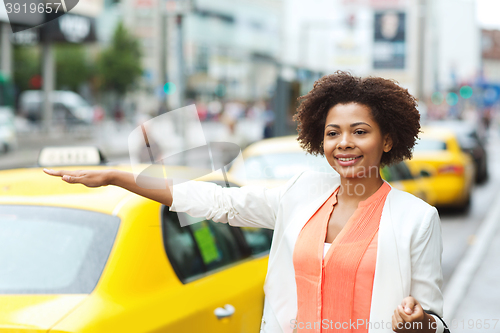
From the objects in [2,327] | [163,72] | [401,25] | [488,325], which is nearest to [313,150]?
[2,327]

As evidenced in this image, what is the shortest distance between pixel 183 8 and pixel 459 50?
7145 centimetres

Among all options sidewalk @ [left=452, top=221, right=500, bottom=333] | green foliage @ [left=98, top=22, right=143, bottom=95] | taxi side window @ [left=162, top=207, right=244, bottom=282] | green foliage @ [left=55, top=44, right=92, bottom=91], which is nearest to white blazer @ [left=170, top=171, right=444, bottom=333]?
taxi side window @ [left=162, top=207, right=244, bottom=282]

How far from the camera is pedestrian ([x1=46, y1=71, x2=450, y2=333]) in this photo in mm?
2070

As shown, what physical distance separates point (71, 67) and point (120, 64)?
412 centimetres

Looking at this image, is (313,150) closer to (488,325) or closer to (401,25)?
(488,325)

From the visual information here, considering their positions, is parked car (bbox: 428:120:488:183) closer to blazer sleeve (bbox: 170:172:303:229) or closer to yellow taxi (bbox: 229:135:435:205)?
yellow taxi (bbox: 229:135:435:205)

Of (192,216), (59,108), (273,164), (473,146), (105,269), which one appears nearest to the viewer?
(192,216)

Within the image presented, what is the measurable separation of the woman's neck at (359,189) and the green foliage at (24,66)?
174ft

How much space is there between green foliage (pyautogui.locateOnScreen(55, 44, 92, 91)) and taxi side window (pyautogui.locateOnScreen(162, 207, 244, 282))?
52364 millimetres

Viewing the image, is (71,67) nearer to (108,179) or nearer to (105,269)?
(105,269)

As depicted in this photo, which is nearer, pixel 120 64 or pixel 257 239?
pixel 257 239

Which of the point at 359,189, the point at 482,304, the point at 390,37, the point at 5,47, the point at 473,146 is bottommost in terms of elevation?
the point at 482,304

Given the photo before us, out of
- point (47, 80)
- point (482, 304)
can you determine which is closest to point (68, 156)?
point (482, 304)

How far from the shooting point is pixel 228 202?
7.67 feet
